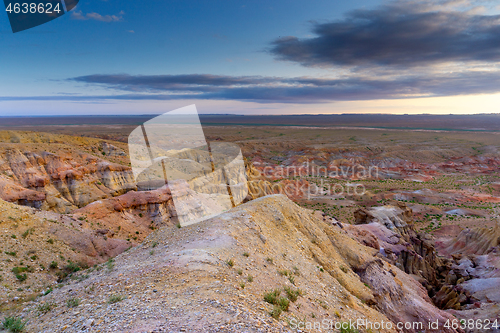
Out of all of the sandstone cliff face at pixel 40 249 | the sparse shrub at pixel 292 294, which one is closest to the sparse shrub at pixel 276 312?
the sparse shrub at pixel 292 294

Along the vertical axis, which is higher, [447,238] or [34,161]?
[34,161]

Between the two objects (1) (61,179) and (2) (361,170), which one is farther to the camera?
(2) (361,170)

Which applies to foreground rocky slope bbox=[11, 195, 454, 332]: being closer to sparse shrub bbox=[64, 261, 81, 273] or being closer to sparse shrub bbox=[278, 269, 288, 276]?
sparse shrub bbox=[278, 269, 288, 276]

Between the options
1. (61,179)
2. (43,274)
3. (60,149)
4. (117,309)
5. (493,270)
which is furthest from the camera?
(60,149)

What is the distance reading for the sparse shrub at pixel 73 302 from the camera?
794cm

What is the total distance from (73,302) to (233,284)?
4.79 m

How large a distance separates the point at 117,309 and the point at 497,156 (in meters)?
132

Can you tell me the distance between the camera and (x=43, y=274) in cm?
1366

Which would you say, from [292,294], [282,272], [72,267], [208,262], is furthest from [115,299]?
[72,267]

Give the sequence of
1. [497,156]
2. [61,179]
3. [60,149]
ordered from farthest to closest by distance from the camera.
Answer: [497,156] < [60,149] < [61,179]

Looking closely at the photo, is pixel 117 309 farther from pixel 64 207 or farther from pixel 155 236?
pixel 64 207

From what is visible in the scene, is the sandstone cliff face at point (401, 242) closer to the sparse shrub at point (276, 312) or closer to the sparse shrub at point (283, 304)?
the sparse shrub at point (283, 304)

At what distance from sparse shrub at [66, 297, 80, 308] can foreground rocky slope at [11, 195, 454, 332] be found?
1.2 inches

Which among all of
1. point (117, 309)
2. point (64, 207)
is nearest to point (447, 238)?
point (117, 309)
